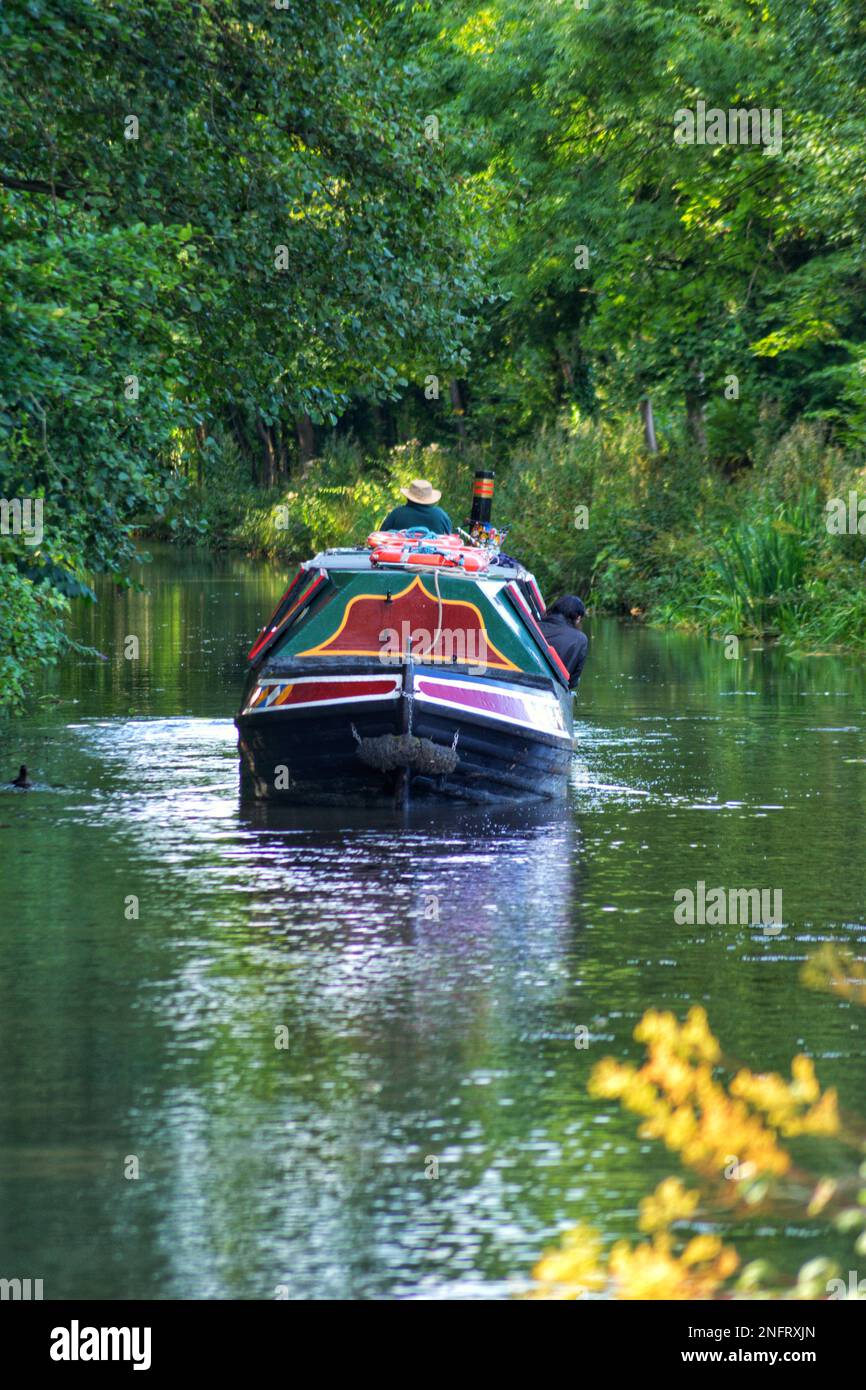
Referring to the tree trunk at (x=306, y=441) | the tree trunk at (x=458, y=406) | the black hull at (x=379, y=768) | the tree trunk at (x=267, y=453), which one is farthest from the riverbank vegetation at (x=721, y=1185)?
the tree trunk at (x=267, y=453)

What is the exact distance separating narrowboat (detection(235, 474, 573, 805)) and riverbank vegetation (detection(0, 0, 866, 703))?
106 inches

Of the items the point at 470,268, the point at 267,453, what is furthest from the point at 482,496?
the point at 267,453

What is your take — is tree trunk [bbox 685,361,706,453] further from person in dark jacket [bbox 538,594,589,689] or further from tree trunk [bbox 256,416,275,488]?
tree trunk [bbox 256,416,275,488]

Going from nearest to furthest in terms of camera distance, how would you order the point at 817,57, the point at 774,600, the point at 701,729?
the point at 701,729 → the point at 817,57 → the point at 774,600

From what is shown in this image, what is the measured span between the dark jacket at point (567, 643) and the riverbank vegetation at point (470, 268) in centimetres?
374

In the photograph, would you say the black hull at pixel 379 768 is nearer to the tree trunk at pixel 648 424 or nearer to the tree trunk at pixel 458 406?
the tree trunk at pixel 648 424

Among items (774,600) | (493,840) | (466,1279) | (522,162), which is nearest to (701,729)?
(493,840)

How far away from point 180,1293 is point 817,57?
80.9 feet

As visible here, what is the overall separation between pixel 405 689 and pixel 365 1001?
5.62 m

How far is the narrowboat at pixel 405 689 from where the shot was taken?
49.4 feet

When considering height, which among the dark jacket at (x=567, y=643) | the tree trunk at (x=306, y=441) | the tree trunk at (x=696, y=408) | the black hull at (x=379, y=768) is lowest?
the black hull at (x=379, y=768)

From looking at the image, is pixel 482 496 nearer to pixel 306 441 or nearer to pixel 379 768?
pixel 379 768

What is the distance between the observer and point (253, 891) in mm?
12172

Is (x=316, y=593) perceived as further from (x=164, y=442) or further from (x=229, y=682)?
(x=229, y=682)
